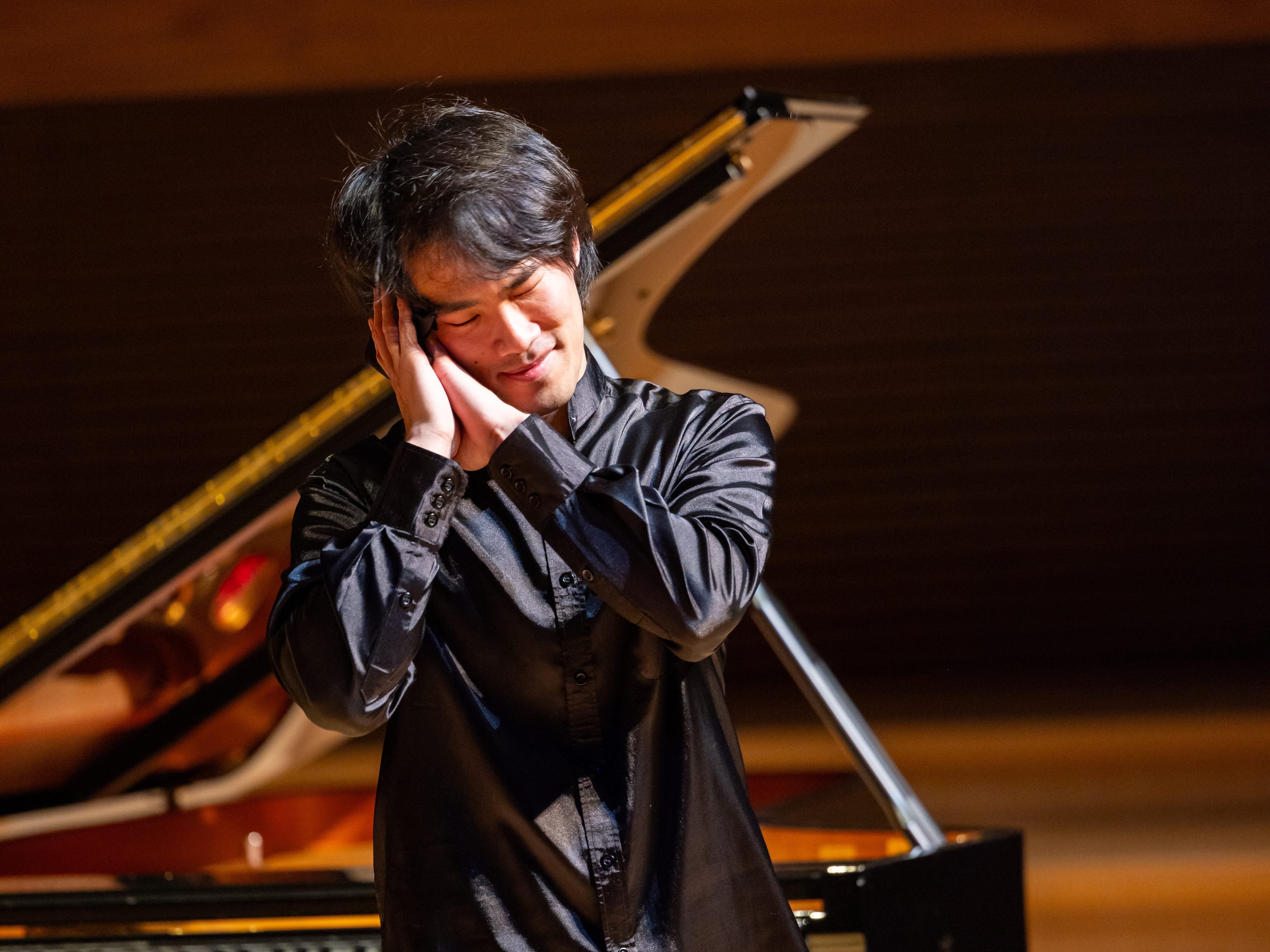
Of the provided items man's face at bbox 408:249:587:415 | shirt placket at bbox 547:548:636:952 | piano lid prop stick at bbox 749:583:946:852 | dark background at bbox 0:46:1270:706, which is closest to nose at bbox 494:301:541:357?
man's face at bbox 408:249:587:415

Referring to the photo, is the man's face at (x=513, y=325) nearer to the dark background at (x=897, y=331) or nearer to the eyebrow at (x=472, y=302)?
the eyebrow at (x=472, y=302)

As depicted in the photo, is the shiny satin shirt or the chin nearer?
the shiny satin shirt

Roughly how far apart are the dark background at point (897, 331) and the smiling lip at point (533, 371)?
454 cm

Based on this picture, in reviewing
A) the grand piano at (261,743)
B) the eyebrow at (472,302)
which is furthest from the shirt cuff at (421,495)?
the grand piano at (261,743)

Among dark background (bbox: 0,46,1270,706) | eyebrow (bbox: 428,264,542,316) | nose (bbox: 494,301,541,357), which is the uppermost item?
dark background (bbox: 0,46,1270,706)

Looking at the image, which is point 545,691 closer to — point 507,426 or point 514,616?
point 514,616

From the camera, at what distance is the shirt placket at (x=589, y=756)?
0.97 metres

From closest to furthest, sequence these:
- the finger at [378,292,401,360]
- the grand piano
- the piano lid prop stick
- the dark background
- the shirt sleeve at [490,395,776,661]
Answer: the shirt sleeve at [490,395,776,661]
the finger at [378,292,401,360]
the grand piano
the piano lid prop stick
the dark background

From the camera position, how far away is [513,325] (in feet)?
3.33

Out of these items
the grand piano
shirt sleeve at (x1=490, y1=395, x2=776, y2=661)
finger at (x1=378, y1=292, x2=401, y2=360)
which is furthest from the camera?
the grand piano

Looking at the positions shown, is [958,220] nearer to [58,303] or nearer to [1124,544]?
[1124,544]

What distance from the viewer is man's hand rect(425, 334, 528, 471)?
1.00 metres

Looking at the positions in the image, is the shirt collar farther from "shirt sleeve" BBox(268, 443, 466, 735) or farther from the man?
"shirt sleeve" BBox(268, 443, 466, 735)

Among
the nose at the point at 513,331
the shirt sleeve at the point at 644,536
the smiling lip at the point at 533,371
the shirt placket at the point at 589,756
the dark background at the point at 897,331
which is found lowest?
the shirt placket at the point at 589,756
